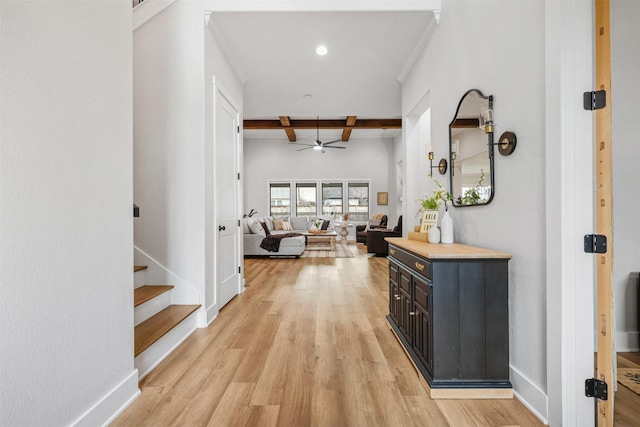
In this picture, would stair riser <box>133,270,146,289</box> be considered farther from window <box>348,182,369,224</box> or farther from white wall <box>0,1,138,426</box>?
window <box>348,182,369,224</box>

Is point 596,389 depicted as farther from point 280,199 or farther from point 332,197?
point 280,199

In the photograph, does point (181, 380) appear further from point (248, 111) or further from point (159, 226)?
point (248, 111)

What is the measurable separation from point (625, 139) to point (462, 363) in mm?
2040

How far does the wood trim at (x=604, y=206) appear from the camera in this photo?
139 cm

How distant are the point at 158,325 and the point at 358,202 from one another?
9240 mm

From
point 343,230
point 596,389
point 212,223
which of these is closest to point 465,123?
point 596,389

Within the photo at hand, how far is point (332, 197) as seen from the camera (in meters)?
11.2

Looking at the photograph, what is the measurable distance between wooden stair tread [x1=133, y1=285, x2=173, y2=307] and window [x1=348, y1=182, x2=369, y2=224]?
8703mm

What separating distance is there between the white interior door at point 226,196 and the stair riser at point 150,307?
0.56m

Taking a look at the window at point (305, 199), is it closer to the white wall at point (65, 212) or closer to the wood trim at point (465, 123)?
the wood trim at point (465, 123)

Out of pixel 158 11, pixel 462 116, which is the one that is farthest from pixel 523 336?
pixel 158 11

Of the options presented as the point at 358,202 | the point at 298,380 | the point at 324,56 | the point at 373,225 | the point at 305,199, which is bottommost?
the point at 298,380

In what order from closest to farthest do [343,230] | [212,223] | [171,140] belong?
[171,140]
[212,223]
[343,230]

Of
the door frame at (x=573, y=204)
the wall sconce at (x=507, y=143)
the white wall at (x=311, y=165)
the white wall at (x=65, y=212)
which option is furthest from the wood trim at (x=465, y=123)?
the white wall at (x=311, y=165)
